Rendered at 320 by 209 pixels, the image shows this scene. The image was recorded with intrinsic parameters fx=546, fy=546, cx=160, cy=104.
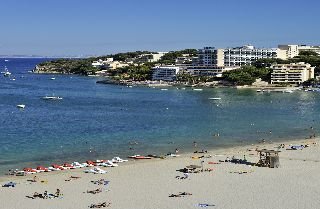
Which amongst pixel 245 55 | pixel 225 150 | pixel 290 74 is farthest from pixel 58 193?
pixel 245 55

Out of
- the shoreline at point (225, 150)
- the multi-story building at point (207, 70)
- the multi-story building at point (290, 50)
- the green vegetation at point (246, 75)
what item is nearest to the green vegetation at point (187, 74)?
the green vegetation at point (246, 75)

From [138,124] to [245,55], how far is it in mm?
65828

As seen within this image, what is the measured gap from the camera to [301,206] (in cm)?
1675

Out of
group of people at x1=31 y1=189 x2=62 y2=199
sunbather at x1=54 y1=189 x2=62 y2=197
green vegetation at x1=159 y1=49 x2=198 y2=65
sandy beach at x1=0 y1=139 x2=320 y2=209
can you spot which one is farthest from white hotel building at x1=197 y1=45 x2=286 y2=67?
group of people at x1=31 y1=189 x2=62 y2=199

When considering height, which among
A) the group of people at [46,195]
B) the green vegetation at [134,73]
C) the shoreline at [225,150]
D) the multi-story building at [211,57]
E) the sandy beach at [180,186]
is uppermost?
the multi-story building at [211,57]

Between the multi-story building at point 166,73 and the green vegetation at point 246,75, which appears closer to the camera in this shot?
the green vegetation at point 246,75

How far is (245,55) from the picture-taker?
328 feet

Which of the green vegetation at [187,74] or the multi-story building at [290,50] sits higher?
the multi-story building at [290,50]

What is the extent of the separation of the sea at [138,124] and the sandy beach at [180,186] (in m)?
3.05

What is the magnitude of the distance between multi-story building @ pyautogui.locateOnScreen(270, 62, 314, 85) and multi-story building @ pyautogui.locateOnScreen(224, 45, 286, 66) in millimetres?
20795

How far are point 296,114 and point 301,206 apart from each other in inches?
1080

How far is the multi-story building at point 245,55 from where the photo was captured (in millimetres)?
98375

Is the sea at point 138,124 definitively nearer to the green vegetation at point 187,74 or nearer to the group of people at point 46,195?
the group of people at point 46,195

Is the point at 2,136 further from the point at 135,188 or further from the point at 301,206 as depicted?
the point at 301,206
